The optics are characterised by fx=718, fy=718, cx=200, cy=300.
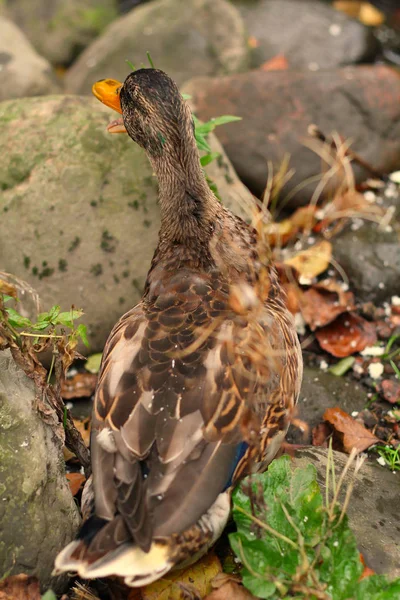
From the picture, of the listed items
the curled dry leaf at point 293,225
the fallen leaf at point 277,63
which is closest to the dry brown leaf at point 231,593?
the curled dry leaf at point 293,225

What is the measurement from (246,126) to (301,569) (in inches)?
135

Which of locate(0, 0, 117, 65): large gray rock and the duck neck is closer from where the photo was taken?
the duck neck

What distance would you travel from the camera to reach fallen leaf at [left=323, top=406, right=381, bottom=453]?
11.4ft

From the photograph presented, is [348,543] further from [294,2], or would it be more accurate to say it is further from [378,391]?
[294,2]

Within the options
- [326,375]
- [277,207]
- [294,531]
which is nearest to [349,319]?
[326,375]

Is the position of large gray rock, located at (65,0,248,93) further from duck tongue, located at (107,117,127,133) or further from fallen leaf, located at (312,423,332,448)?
fallen leaf, located at (312,423,332,448)

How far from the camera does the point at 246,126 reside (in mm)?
5059

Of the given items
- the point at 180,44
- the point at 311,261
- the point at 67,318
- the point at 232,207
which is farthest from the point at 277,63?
the point at 67,318

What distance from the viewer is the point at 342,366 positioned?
4.05m

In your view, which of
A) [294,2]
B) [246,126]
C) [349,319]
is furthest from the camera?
[294,2]

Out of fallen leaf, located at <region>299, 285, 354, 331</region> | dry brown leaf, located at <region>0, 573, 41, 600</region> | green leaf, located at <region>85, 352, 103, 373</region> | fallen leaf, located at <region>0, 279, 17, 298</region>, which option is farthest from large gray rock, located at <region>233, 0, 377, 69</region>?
dry brown leaf, located at <region>0, 573, 41, 600</region>

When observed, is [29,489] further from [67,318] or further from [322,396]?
[322,396]

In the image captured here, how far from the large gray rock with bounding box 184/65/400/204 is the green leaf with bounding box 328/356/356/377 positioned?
1.45m

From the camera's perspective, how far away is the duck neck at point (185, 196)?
3.09m
